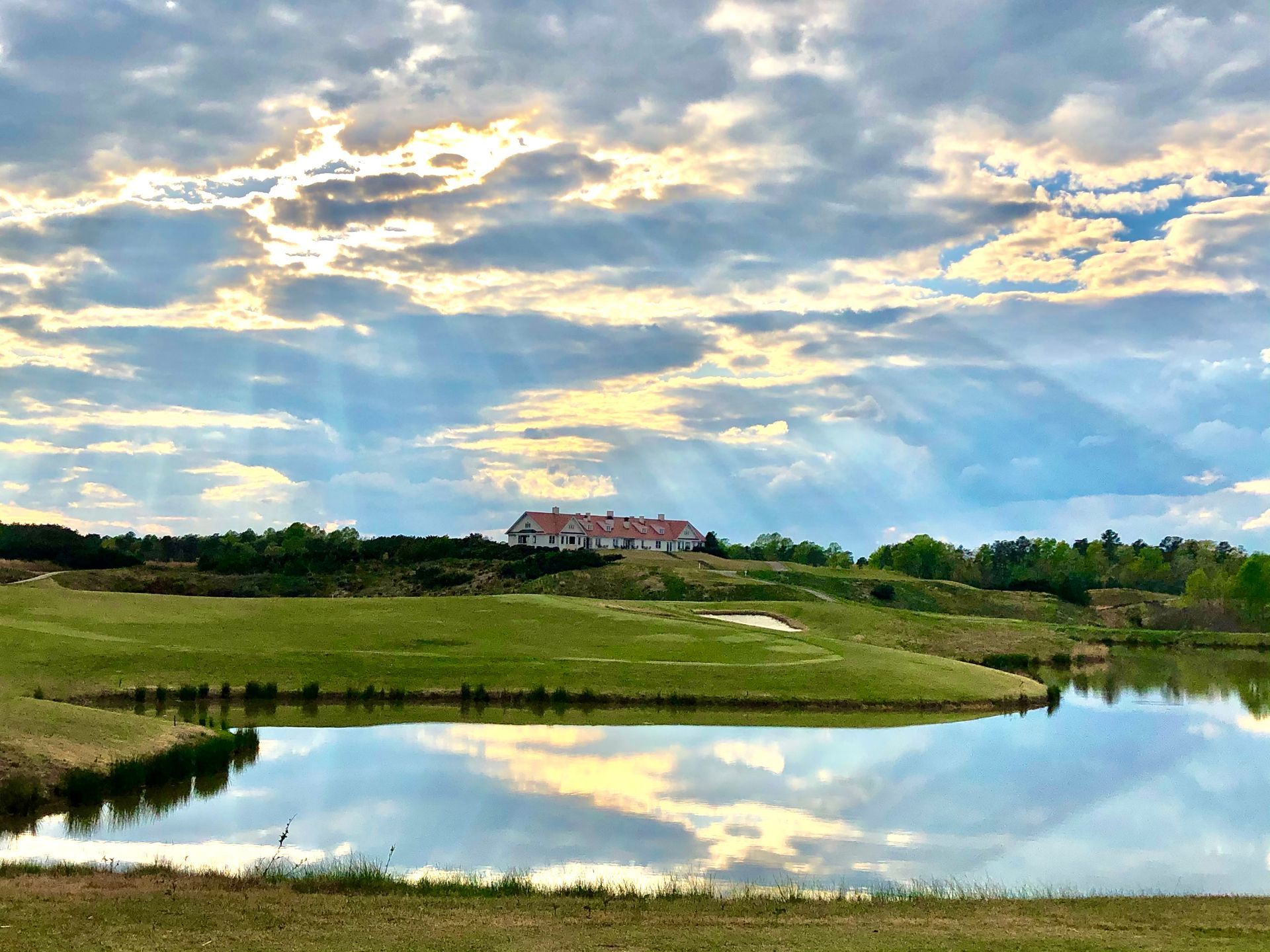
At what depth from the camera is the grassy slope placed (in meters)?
14.8

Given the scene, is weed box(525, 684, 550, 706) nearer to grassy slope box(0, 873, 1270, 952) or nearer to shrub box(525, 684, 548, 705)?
shrub box(525, 684, 548, 705)

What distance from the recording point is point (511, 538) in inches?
6973

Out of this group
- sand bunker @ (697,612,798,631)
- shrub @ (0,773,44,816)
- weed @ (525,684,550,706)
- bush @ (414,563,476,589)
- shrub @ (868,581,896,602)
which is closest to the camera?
shrub @ (0,773,44,816)

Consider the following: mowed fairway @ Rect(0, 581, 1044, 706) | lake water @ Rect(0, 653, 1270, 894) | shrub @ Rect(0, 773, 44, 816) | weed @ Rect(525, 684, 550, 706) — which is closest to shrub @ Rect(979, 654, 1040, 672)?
mowed fairway @ Rect(0, 581, 1044, 706)

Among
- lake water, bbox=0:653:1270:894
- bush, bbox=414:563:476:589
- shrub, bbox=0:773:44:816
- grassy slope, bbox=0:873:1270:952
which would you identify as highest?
bush, bbox=414:563:476:589

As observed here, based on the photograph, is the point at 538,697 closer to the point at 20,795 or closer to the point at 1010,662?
the point at 20,795

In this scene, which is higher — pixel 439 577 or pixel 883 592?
pixel 883 592

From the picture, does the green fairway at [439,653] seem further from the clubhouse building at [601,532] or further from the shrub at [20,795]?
the clubhouse building at [601,532]

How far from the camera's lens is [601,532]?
180m

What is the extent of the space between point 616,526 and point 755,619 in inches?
4394

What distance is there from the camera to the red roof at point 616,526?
174 meters

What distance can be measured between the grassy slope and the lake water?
11.3 feet

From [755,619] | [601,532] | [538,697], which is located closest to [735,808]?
[538,697]

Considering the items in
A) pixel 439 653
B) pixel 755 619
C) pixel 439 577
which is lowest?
pixel 439 653
